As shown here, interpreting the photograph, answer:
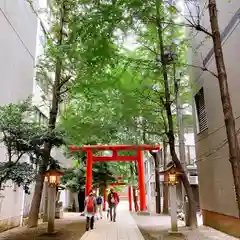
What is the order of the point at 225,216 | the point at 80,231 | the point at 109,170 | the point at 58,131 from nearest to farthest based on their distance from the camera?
the point at 225,216
the point at 58,131
the point at 80,231
the point at 109,170

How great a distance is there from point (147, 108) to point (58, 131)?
132 inches

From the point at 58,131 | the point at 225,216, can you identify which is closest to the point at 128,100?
the point at 58,131

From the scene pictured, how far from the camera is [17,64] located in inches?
535

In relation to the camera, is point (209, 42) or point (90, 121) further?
point (90, 121)

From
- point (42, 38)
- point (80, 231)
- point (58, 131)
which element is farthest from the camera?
point (42, 38)

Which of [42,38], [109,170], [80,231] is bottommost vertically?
[80,231]

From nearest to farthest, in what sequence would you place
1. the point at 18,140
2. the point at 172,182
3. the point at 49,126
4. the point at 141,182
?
the point at 18,140 → the point at 172,182 → the point at 49,126 → the point at 141,182

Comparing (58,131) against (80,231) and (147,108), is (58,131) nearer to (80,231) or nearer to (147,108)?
(147,108)

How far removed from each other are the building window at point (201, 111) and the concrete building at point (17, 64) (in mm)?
6910

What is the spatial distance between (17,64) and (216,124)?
28.4ft

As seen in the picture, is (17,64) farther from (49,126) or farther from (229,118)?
(229,118)

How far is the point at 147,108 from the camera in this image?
451 inches

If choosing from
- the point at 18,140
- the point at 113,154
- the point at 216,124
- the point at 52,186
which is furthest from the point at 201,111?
the point at 113,154

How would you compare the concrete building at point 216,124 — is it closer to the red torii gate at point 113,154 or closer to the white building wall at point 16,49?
the red torii gate at point 113,154
